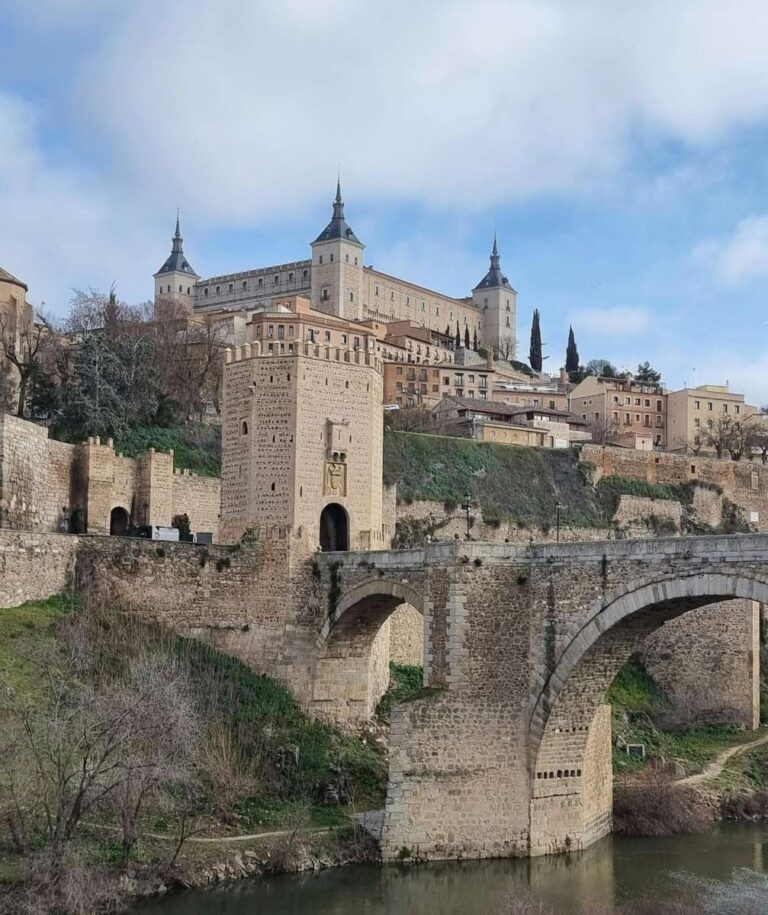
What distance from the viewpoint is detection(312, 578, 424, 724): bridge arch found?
1142 inches

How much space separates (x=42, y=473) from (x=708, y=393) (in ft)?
186

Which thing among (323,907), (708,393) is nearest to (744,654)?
(323,907)

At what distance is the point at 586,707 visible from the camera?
947 inches

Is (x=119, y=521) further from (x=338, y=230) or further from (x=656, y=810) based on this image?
(x=338, y=230)

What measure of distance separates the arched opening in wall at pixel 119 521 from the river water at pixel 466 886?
17375 millimetres

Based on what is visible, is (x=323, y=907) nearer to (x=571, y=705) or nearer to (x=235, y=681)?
(x=571, y=705)

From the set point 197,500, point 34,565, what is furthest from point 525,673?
point 197,500

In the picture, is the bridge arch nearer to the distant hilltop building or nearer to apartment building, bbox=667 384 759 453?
apartment building, bbox=667 384 759 453

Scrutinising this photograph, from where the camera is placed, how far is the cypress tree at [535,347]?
106688mm

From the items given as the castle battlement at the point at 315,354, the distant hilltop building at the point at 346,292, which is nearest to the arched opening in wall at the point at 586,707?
the castle battlement at the point at 315,354

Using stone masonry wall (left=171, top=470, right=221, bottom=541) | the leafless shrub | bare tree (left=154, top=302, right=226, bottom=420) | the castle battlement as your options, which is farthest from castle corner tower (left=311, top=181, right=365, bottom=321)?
the leafless shrub

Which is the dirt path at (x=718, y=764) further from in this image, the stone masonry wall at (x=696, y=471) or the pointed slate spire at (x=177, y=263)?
the pointed slate spire at (x=177, y=263)

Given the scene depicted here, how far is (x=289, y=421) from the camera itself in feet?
102

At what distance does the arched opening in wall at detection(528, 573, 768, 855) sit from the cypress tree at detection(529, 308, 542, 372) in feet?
268
